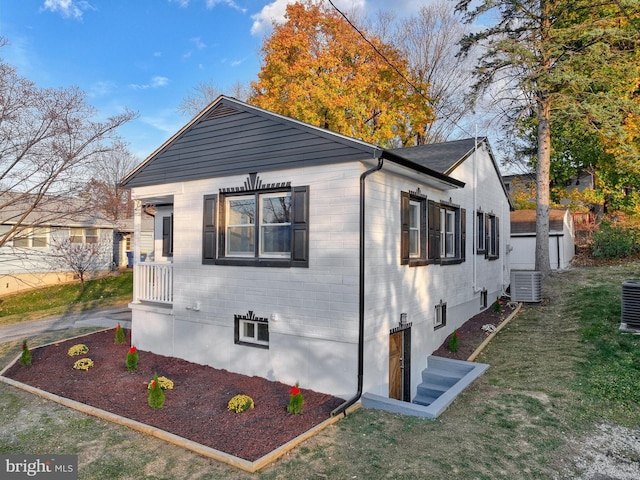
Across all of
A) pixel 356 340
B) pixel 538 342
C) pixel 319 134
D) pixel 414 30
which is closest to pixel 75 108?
pixel 319 134

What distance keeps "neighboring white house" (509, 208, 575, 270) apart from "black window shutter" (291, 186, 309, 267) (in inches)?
701

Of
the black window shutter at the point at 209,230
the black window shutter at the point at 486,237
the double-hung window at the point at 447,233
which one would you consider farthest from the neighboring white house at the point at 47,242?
the black window shutter at the point at 486,237

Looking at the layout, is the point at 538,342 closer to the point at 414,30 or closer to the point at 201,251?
the point at 201,251

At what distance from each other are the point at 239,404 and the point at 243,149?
4.74 meters

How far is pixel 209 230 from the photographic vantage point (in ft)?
27.8

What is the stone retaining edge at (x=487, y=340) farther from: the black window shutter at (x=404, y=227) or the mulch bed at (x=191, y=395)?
the black window shutter at (x=404, y=227)

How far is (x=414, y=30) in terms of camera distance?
86.6 ft

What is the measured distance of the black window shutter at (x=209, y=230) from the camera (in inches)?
331

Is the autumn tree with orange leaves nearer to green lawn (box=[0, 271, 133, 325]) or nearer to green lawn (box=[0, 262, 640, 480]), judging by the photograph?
green lawn (box=[0, 271, 133, 325])

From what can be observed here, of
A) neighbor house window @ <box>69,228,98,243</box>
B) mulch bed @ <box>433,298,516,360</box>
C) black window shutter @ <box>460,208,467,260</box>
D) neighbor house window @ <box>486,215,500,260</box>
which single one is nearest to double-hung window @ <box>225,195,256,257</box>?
mulch bed @ <box>433,298,516,360</box>

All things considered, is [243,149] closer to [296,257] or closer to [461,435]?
[296,257]

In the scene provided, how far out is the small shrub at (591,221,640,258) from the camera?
2039cm

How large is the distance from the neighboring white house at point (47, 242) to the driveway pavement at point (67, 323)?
8.35 feet

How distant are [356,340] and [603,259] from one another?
2049 centimetres
